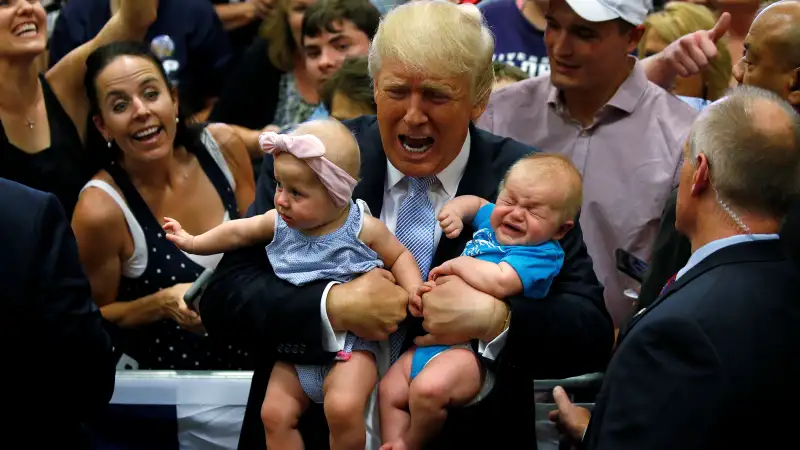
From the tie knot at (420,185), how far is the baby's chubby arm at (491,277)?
0.25 meters

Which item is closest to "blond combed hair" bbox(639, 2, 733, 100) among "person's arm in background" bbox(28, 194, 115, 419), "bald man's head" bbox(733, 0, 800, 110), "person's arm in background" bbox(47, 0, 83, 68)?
"bald man's head" bbox(733, 0, 800, 110)

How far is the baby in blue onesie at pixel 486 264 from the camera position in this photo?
7.27ft

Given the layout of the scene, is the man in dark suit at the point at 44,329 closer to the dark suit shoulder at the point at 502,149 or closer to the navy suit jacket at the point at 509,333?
the navy suit jacket at the point at 509,333

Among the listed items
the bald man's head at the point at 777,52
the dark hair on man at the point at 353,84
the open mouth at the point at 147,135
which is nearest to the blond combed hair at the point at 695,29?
the bald man's head at the point at 777,52

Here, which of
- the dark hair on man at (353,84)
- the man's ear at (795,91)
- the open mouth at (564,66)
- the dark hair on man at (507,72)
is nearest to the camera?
the man's ear at (795,91)

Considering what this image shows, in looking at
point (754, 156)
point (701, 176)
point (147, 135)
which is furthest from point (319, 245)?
point (147, 135)

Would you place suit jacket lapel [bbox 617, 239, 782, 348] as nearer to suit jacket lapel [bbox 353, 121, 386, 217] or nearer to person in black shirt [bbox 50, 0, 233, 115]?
suit jacket lapel [bbox 353, 121, 386, 217]

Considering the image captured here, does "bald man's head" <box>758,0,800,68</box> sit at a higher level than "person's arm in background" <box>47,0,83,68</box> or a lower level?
higher

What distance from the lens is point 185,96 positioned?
470 centimetres

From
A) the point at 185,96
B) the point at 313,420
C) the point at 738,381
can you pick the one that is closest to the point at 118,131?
the point at 185,96

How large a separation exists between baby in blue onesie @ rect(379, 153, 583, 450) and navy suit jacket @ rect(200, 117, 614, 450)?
55 mm

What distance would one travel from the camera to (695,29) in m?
4.26

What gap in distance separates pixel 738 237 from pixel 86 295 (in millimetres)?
1442

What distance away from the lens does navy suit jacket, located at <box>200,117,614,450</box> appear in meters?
2.23
